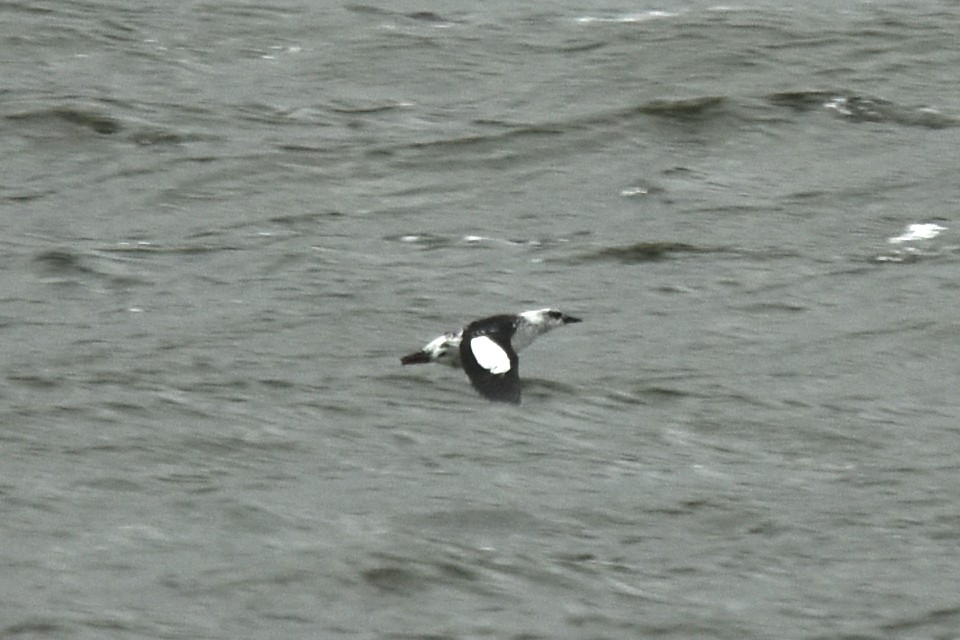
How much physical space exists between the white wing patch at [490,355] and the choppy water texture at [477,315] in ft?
1.17

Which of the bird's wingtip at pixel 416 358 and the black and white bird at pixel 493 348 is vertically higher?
the black and white bird at pixel 493 348

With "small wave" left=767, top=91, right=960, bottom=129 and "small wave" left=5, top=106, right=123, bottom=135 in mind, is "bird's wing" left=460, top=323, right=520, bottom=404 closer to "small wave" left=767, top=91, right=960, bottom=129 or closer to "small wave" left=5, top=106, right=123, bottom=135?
"small wave" left=5, top=106, right=123, bottom=135

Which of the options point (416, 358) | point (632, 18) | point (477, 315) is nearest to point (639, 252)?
point (477, 315)

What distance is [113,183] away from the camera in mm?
15734

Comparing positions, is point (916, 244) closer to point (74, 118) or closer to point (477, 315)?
point (477, 315)

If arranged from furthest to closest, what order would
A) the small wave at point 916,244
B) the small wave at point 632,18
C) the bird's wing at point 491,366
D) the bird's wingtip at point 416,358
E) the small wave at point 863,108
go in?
the small wave at point 632,18, the small wave at point 863,108, the small wave at point 916,244, the bird's wingtip at point 416,358, the bird's wing at point 491,366

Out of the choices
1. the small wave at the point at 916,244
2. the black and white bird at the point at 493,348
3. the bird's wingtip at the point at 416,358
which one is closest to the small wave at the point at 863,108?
the small wave at the point at 916,244

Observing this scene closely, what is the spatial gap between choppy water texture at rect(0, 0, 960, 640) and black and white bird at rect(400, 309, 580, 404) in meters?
0.27

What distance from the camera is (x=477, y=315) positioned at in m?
13.4

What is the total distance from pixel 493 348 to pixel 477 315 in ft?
5.34

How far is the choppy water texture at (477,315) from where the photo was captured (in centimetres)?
1009

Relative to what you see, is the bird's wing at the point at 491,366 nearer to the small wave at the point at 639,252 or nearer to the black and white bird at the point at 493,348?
the black and white bird at the point at 493,348

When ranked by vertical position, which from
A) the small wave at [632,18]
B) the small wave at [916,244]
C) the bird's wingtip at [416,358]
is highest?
the small wave at [632,18]

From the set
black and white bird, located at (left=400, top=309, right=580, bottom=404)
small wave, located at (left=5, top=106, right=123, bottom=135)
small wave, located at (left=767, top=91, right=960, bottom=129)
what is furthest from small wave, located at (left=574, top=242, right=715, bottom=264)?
small wave, located at (left=5, top=106, right=123, bottom=135)
